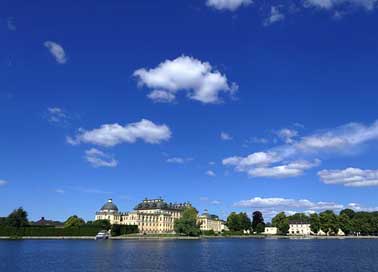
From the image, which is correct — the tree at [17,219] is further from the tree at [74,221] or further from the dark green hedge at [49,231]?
the tree at [74,221]

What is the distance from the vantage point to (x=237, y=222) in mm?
192625

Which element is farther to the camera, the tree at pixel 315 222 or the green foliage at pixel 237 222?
the green foliage at pixel 237 222

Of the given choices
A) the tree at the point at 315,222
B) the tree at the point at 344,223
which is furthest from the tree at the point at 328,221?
the tree at the point at 344,223

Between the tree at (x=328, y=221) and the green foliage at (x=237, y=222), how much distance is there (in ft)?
95.1

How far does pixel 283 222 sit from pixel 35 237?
103 m

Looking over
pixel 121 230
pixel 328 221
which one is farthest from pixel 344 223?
pixel 121 230

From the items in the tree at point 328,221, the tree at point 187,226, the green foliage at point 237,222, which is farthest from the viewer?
the green foliage at point 237,222

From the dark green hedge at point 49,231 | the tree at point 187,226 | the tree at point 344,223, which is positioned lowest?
the dark green hedge at point 49,231

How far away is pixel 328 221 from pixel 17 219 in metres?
114

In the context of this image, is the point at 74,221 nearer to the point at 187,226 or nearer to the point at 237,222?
the point at 187,226

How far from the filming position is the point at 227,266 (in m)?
53.1

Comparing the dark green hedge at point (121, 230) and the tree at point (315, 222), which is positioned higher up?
the tree at point (315, 222)

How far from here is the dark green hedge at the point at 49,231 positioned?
128 meters

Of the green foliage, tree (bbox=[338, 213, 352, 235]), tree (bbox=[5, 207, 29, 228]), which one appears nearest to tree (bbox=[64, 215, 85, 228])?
tree (bbox=[5, 207, 29, 228])
